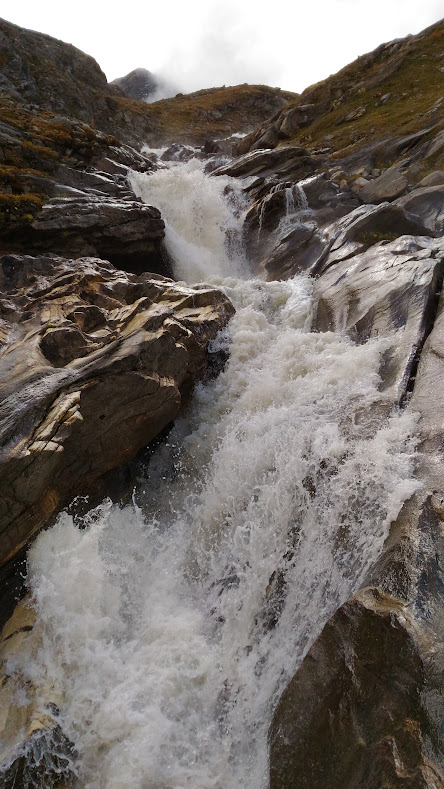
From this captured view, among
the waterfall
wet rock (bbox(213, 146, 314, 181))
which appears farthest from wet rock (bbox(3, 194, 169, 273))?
wet rock (bbox(213, 146, 314, 181))

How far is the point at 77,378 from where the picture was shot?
9984 millimetres

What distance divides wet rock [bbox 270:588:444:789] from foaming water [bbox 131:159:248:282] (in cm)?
2190

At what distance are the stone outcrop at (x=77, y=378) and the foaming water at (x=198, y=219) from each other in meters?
10.1

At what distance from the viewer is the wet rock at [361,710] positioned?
15.0 feet

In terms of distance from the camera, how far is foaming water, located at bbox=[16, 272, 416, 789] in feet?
21.8

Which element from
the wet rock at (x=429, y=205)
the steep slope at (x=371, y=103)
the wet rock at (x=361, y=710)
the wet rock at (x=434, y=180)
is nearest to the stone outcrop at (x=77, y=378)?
the wet rock at (x=361, y=710)

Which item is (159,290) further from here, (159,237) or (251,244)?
(251,244)

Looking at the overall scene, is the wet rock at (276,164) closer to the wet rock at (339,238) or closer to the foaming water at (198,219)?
the foaming water at (198,219)

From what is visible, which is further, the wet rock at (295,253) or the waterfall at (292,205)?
the waterfall at (292,205)

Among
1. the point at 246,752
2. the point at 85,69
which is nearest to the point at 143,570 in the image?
the point at 246,752

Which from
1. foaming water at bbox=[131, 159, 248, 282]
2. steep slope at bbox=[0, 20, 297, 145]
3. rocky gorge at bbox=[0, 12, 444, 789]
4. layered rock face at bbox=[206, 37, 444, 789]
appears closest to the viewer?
layered rock face at bbox=[206, 37, 444, 789]

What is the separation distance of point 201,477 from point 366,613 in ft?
21.4

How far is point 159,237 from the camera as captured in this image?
23844mm

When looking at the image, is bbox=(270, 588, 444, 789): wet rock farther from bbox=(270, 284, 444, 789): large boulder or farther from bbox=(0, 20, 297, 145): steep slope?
bbox=(0, 20, 297, 145): steep slope
